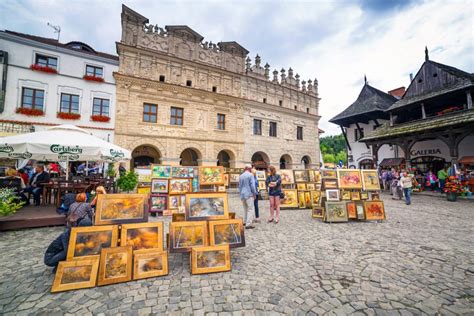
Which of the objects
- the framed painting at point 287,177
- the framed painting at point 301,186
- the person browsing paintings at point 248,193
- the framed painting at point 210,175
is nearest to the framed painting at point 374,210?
the framed painting at point 301,186

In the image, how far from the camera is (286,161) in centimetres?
2398

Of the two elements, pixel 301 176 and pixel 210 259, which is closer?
pixel 210 259

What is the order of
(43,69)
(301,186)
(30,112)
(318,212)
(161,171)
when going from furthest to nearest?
(43,69), (30,112), (301,186), (161,171), (318,212)

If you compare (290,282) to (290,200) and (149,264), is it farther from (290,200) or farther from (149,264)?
(290,200)

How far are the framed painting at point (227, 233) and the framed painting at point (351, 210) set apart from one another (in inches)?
194

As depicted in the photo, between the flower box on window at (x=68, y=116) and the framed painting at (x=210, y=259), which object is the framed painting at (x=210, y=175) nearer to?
the framed painting at (x=210, y=259)

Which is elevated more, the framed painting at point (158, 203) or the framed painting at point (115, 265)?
the framed painting at point (158, 203)

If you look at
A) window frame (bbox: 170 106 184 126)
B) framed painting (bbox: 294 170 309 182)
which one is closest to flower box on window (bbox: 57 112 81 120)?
window frame (bbox: 170 106 184 126)

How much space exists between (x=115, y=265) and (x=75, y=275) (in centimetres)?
54

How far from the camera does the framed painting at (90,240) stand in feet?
10.9

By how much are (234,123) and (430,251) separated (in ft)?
56.5

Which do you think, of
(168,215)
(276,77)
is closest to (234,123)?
(276,77)

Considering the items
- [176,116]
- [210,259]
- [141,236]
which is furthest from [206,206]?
[176,116]

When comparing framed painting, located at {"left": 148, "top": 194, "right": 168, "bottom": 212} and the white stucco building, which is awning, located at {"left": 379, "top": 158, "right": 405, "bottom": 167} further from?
the white stucco building
